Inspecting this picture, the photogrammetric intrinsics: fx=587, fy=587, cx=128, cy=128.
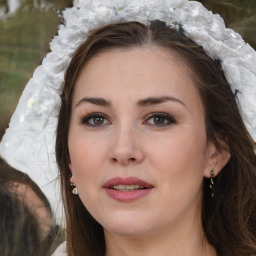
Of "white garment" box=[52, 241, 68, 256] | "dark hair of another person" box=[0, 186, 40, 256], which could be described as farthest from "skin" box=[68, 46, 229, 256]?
"dark hair of another person" box=[0, 186, 40, 256]

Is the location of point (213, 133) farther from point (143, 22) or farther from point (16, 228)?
point (16, 228)

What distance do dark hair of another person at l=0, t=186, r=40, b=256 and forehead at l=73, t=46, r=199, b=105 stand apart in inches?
45.8

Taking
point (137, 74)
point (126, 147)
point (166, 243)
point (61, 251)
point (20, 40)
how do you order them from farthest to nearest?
point (20, 40), point (61, 251), point (166, 243), point (137, 74), point (126, 147)

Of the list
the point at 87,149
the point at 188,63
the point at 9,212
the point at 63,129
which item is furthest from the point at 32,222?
the point at 188,63

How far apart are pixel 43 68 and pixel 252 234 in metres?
1.01

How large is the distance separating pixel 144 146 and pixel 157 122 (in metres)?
0.11

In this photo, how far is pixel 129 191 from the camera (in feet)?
5.90

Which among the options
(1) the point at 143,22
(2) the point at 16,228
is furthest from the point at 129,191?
(2) the point at 16,228

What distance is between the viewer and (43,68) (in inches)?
88.3

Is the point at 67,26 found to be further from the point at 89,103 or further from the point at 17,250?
the point at 17,250

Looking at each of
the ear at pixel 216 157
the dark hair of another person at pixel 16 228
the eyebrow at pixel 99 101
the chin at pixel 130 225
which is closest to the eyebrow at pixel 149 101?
the eyebrow at pixel 99 101

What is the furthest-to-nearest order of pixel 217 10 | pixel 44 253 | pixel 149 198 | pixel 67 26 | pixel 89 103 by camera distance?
pixel 44 253
pixel 217 10
pixel 67 26
pixel 89 103
pixel 149 198

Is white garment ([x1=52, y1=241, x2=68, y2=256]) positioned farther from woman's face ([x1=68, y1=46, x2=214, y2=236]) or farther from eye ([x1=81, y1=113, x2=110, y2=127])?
eye ([x1=81, y1=113, x2=110, y2=127])

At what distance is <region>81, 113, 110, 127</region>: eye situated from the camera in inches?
75.9
